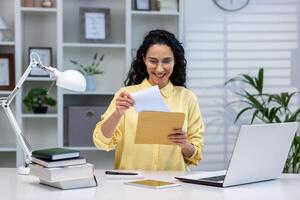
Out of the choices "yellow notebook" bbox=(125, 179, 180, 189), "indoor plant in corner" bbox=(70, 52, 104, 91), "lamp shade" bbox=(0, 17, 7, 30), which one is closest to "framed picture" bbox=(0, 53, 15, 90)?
"lamp shade" bbox=(0, 17, 7, 30)

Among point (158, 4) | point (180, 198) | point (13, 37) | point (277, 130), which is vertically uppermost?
point (158, 4)

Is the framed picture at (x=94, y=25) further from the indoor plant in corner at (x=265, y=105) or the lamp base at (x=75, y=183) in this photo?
the lamp base at (x=75, y=183)

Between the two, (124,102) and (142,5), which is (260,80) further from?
(124,102)

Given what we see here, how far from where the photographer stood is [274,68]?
395 centimetres

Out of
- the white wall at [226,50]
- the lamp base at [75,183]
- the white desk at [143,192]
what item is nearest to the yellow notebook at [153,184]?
the white desk at [143,192]

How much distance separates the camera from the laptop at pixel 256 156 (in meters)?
1.75

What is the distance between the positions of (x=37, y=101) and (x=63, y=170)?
192 cm

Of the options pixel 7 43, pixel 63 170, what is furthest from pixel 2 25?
pixel 63 170

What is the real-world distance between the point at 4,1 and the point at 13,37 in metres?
0.33

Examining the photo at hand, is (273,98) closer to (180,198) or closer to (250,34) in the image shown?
(250,34)

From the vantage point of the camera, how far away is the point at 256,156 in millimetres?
1824

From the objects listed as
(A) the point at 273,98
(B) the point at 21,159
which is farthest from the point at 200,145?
(B) the point at 21,159

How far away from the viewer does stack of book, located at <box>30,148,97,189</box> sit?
1.77 metres

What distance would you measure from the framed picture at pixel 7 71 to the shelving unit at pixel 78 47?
0.09 m
